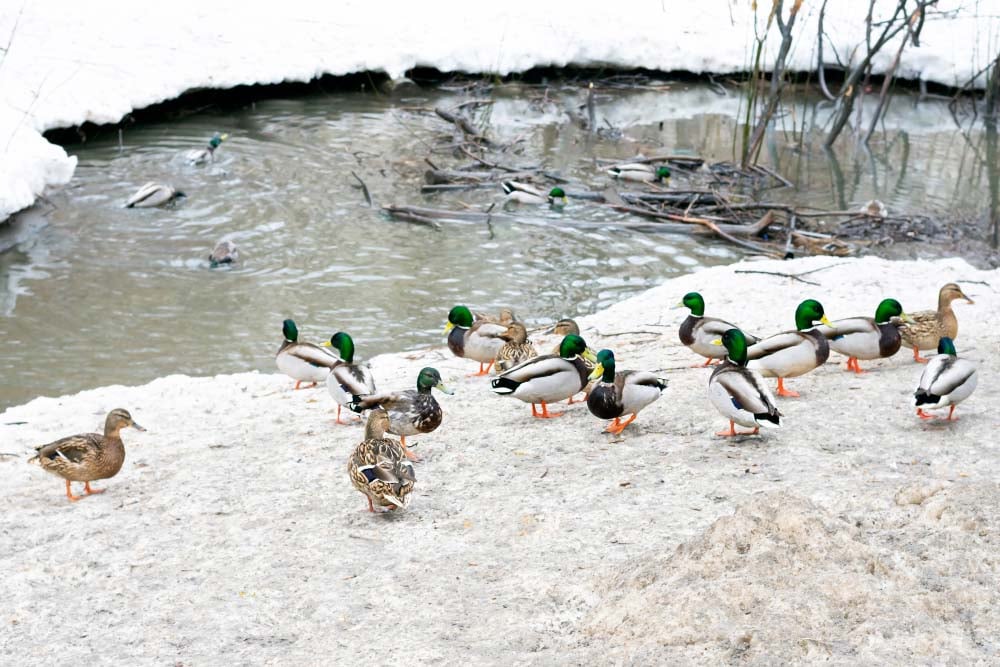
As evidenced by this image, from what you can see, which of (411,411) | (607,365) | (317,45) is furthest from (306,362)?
(317,45)

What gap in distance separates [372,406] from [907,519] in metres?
3.15

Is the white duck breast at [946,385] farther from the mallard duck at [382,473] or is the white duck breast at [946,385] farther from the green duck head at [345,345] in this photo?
the green duck head at [345,345]

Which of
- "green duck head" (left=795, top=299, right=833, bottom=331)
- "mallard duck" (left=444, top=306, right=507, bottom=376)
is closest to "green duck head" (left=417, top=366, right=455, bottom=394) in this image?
"mallard duck" (left=444, top=306, right=507, bottom=376)

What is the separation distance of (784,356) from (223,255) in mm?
6436

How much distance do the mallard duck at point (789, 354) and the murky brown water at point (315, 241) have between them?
3595 millimetres

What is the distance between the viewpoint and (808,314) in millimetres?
7211

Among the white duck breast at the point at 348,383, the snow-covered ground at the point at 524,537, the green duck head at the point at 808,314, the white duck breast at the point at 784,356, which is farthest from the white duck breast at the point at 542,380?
the green duck head at the point at 808,314

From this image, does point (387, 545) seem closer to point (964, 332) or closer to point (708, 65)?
point (964, 332)

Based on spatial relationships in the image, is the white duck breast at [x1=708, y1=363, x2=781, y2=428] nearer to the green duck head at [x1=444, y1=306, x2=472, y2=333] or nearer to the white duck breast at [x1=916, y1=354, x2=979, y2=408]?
the white duck breast at [x1=916, y1=354, x2=979, y2=408]

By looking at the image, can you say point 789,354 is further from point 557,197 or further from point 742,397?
point 557,197

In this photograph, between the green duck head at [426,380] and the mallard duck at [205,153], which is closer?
the green duck head at [426,380]

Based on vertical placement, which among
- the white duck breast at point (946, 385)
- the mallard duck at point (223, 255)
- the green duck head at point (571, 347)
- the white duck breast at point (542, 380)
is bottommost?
the mallard duck at point (223, 255)

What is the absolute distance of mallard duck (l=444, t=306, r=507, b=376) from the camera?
27.0ft

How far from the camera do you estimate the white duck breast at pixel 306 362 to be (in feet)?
25.7
